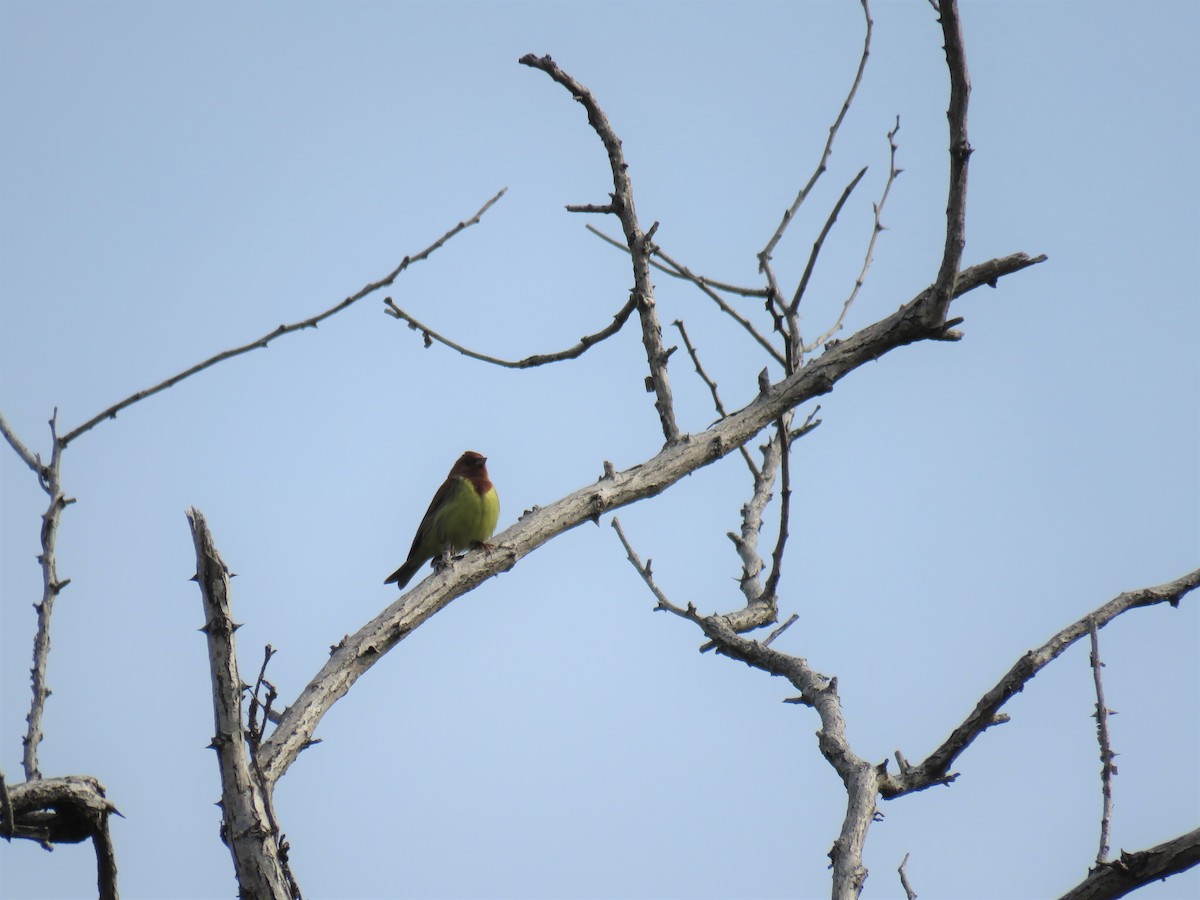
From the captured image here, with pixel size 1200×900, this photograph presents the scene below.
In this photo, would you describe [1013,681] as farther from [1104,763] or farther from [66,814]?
[66,814]

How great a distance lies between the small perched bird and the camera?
10.1 meters

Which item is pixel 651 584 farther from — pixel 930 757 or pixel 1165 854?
pixel 1165 854

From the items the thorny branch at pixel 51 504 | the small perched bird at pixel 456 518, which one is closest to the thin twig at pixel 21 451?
the thorny branch at pixel 51 504

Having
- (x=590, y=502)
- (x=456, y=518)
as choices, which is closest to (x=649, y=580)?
(x=590, y=502)

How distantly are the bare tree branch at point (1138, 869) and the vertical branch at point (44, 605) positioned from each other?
10.1ft

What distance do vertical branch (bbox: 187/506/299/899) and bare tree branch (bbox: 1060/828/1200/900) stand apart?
93.6 inches

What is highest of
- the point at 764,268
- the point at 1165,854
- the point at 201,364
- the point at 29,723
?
the point at 764,268

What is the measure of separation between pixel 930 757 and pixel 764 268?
247 centimetres

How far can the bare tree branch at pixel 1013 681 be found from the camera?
4.48 meters

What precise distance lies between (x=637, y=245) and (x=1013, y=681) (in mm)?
2368

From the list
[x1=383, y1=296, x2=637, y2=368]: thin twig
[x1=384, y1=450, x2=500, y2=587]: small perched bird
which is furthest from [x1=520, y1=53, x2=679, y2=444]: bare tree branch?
[x1=384, y1=450, x2=500, y2=587]: small perched bird

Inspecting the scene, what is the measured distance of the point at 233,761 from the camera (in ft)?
11.3

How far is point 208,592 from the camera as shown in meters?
3.38

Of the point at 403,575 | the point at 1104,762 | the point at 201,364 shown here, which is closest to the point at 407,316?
the point at 201,364
